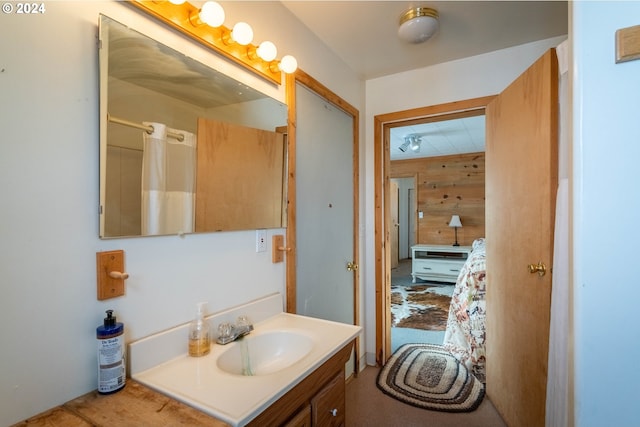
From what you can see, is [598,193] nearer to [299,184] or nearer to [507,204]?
[507,204]

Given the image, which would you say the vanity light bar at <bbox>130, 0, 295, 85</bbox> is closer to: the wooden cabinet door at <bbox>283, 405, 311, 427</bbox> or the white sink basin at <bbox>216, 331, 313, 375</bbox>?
the white sink basin at <bbox>216, 331, 313, 375</bbox>

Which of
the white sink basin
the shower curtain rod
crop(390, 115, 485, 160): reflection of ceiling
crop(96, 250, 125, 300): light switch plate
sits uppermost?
crop(390, 115, 485, 160): reflection of ceiling

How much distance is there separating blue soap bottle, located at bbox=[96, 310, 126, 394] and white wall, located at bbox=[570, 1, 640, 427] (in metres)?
1.28

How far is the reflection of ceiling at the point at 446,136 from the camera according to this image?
12.3 feet

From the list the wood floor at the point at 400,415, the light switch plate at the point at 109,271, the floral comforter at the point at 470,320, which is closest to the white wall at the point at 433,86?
the wood floor at the point at 400,415

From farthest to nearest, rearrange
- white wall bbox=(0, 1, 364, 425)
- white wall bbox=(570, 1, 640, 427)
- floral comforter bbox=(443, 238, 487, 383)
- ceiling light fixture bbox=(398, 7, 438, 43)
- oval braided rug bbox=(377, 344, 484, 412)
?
floral comforter bbox=(443, 238, 487, 383) → oval braided rug bbox=(377, 344, 484, 412) → ceiling light fixture bbox=(398, 7, 438, 43) → white wall bbox=(570, 1, 640, 427) → white wall bbox=(0, 1, 364, 425)

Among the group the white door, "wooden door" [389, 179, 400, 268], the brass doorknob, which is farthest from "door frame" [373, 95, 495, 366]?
"wooden door" [389, 179, 400, 268]

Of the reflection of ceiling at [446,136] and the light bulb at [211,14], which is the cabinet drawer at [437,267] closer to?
the reflection of ceiling at [446,136]

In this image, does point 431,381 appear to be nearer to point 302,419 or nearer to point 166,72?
point 302,419

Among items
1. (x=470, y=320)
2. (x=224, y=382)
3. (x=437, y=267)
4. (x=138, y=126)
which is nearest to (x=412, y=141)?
(x=437, y=267)

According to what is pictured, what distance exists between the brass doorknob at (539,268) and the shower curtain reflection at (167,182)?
1581 millimetres

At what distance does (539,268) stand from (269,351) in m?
1.33

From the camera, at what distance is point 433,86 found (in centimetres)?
234

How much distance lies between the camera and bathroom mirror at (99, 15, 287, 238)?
89 centimetres
